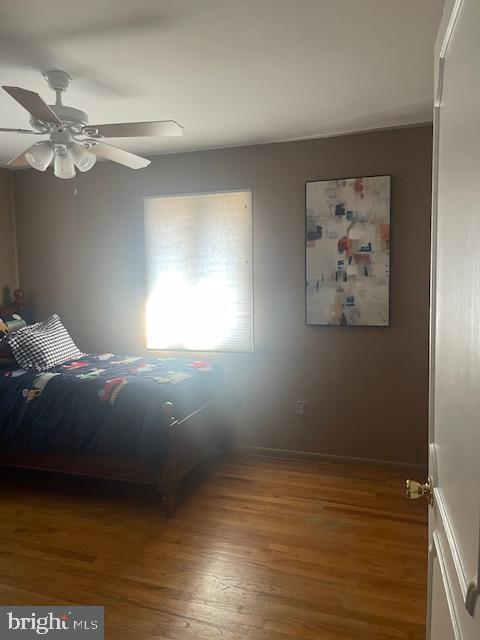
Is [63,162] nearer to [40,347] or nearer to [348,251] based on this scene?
[40,347]

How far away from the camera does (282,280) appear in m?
3.63

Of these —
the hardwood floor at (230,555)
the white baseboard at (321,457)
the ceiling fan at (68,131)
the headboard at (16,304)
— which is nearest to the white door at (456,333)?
the hardwood floor at (230,555)

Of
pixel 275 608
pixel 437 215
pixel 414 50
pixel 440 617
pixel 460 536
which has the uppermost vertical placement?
pixel 414 50

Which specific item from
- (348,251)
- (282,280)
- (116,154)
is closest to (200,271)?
(282,280)

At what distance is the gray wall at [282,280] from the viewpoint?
3.32 meters

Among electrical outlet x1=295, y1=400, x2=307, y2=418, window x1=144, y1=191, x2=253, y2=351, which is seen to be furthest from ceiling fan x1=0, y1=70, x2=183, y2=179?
electrical outlet x1=295, y1=400, x2=307, y2=418

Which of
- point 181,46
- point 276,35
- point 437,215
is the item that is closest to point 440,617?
point 437,215

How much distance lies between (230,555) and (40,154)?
2.35 m

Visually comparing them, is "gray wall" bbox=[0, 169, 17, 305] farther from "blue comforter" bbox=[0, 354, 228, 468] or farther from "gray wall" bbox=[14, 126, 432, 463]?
"blue comforter" bbox=[0, 354, 228, 468]

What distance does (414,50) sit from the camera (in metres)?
2.17

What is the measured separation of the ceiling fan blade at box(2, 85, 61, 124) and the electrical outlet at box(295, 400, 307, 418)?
2.59 meters

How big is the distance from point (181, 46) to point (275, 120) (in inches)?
43.6

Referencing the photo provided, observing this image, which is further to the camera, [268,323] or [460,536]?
[268,323]

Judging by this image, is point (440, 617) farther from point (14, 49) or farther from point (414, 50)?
point (14, 49)
